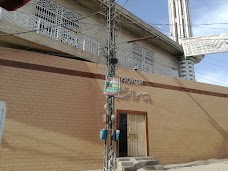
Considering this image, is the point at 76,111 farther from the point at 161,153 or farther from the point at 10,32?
the point at 161,153

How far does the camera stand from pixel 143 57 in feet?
46.6

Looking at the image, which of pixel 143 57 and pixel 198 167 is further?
pixel 143 57

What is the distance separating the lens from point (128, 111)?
960 cm

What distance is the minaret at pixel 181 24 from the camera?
16.8m

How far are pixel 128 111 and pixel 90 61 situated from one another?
259 centimetres

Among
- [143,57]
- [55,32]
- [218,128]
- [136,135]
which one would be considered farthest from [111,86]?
[218,128]

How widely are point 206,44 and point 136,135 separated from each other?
7.24 meters

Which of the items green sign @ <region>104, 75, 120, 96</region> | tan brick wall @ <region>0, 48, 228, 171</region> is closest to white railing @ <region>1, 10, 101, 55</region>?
tan brick wall @ <region>0, 48, 228, 171</region>

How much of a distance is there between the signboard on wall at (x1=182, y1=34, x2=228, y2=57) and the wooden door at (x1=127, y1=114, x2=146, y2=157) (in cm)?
631

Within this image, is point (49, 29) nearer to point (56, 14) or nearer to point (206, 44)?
point (56, 14)

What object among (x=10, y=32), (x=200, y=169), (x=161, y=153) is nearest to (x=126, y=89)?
(x=161, y=153)

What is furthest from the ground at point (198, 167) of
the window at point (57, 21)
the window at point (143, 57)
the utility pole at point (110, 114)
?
the window at point (57, 21)

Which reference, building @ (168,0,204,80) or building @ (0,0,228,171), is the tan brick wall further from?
building @ (168,0,204,80)

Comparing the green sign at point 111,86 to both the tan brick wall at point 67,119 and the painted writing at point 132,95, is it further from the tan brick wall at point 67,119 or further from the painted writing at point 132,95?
the painted writing at point 132,95
